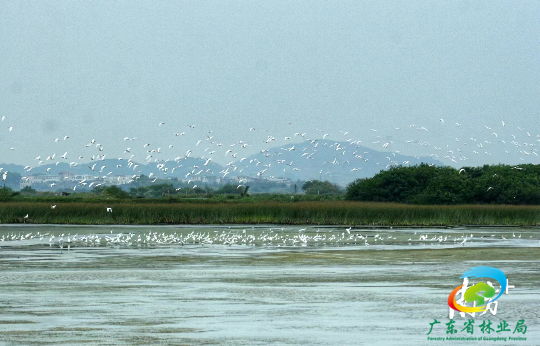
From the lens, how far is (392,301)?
18.1m

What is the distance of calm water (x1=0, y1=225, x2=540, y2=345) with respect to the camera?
47.3ft

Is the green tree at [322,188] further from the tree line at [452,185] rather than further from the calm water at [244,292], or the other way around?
the calm water at [244,292]

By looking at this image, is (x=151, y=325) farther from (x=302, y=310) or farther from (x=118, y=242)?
(x=118, y=242)

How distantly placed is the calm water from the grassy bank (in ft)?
66.1

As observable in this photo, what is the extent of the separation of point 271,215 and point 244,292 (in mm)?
38490

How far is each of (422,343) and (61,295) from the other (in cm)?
856

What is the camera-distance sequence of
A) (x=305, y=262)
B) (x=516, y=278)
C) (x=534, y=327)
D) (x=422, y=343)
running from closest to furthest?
(x=422, y=343) → (x=534, y=327) → (x=516, y=278) → (x=305, y=262)

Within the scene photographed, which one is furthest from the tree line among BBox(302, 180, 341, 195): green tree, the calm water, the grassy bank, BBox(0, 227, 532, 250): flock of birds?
BBox(302, 180, 341, 195): green tree

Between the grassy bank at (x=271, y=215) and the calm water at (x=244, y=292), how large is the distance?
793 inches

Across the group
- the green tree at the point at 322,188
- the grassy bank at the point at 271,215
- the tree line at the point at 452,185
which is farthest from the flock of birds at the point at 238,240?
the green tree at the point at 322,188

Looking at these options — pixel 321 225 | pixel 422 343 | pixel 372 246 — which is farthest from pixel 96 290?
pixel 321 225

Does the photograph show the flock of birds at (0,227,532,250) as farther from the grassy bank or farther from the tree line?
the tree line

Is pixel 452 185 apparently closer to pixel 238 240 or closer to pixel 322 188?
pixel 238 240

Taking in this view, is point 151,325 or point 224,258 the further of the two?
point 224,258
